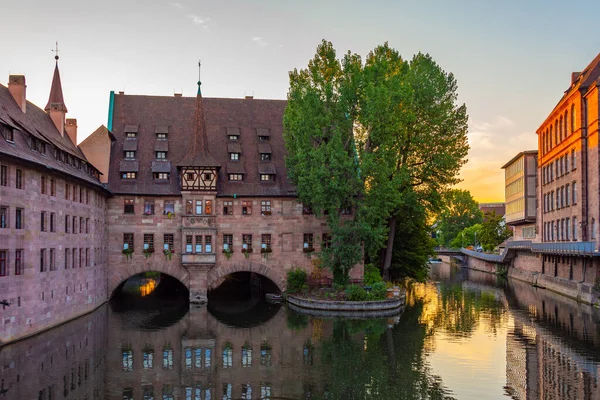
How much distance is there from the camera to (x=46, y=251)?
113 feet

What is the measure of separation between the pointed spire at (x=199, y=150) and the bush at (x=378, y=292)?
50.5 feet

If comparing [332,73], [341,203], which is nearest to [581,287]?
[341,203]

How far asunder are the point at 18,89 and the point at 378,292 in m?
27.8

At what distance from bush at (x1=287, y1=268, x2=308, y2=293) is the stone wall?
583 inches

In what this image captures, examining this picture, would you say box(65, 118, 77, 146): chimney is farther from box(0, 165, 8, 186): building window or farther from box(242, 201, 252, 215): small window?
box(0, 165, 8, 186): building window

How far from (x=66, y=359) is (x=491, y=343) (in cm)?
2070

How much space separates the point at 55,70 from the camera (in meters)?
49.2

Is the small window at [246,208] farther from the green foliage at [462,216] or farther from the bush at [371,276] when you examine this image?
the green foliage at [462,216]

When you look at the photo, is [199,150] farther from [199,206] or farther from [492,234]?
[492,234]

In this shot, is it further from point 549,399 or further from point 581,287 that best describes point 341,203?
point 549,399

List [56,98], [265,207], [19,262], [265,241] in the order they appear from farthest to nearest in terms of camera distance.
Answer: [265,207]
[265,241]
[56,98]
[19,262]

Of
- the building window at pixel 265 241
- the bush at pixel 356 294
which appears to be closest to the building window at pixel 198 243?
the building window at pixel 265 241

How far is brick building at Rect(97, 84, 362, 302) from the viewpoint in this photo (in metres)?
49.9

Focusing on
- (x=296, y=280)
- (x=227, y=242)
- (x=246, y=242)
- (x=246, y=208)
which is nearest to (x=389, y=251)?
(x=296, y=280)
